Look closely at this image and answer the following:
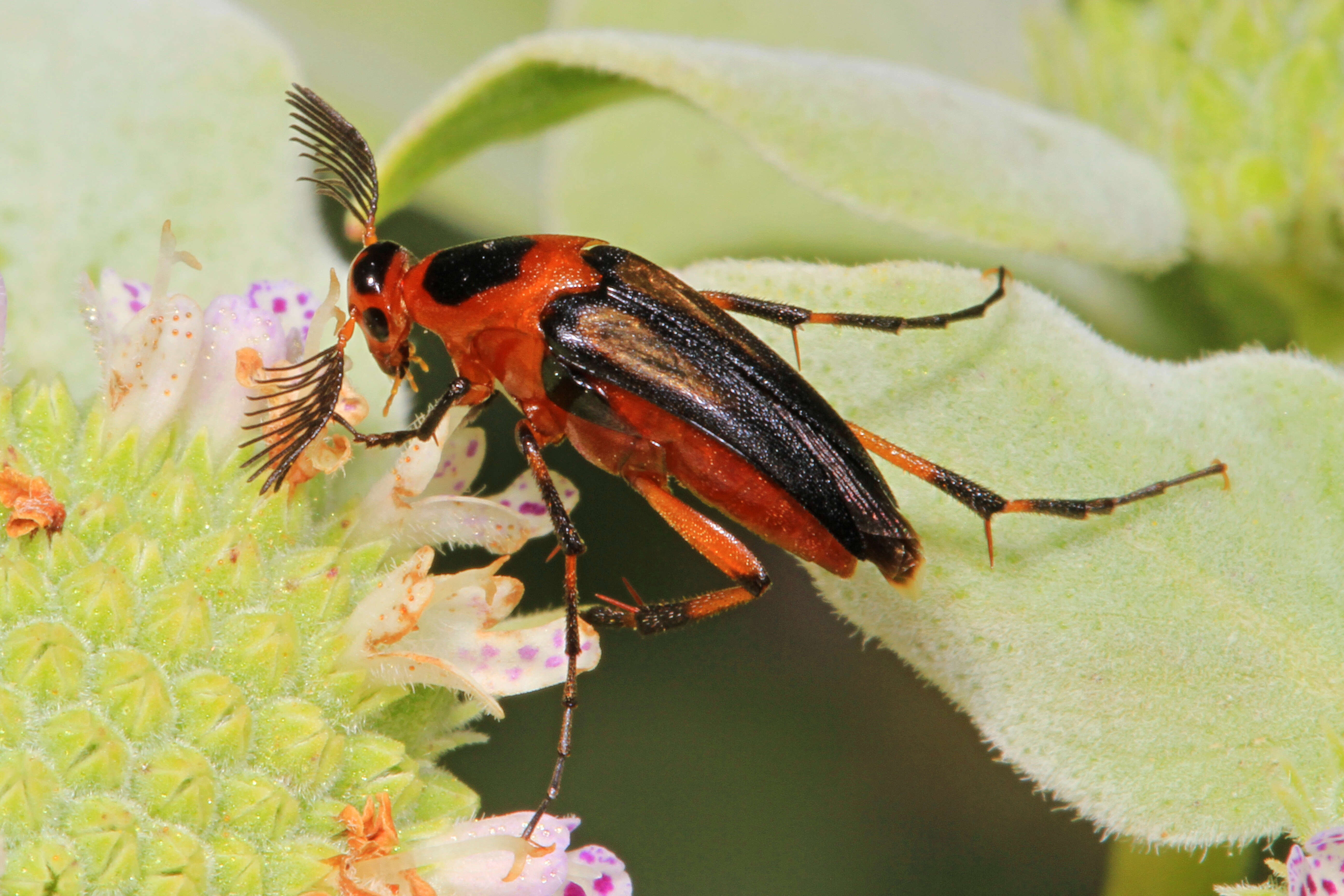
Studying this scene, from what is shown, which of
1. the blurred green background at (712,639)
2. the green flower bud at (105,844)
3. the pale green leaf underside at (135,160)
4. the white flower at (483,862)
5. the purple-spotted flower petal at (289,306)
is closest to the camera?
the green flower bud at (105,844)

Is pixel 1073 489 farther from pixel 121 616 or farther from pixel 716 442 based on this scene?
pixel 121 616

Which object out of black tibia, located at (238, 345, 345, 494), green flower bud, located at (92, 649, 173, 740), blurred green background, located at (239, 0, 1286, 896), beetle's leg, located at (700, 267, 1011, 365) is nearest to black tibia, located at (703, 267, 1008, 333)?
beetle's leg, located at (700, 267, 1011, 365)

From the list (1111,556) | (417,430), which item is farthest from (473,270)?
(1111,556)

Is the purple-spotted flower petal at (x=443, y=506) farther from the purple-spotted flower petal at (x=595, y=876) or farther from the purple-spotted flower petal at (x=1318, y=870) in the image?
the purple-spotted flower petal at (x=1318, y=870)

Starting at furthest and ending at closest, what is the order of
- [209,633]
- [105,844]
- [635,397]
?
1. [635,397]
2. [209,633]
3. [105,844]

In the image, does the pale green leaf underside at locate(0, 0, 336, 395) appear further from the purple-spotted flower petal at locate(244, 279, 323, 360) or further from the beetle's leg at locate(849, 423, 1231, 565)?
the beetle's leg at locate(849, 423, 1231, 565)

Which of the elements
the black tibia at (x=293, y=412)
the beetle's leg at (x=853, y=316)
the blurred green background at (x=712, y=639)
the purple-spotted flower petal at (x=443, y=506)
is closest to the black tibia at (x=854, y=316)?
the beetle's leg at (x=853, y=316)

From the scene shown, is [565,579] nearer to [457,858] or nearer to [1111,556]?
[457,858]
